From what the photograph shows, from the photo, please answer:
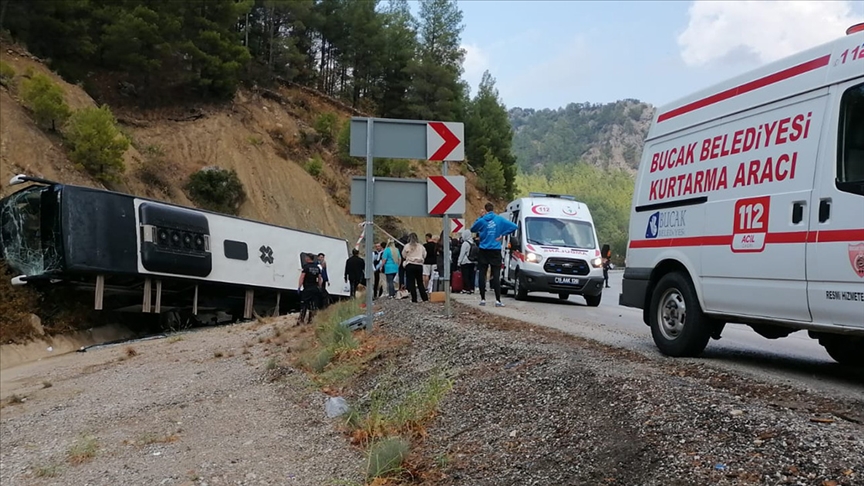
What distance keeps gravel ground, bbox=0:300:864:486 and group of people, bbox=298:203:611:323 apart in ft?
6.95

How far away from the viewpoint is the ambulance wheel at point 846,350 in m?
6.85

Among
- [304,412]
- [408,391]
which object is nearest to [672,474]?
[408,391]

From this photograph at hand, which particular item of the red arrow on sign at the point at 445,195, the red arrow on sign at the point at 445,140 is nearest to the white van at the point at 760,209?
the red arrow on sign at the point at 445,195

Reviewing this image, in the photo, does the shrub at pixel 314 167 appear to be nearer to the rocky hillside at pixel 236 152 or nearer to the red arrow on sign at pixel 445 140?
the rocky hillside at pixel 236 152

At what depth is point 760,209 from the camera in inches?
241

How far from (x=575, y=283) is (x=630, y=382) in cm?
1125

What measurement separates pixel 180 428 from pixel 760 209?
6335mm

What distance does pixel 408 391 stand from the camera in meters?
6.61

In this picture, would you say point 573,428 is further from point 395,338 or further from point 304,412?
point 395,338

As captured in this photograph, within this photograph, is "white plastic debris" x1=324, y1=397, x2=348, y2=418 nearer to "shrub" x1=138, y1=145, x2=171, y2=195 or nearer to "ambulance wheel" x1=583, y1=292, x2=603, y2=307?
"ambulance wheel" x1=583, y1=292, x2=603, y2=307

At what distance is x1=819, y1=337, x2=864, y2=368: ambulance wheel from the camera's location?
685 centimetres

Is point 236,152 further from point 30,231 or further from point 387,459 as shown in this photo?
point 387,459

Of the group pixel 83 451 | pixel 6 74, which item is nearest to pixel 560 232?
pixel 83 451

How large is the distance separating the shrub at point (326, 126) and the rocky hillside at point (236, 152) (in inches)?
5.5
